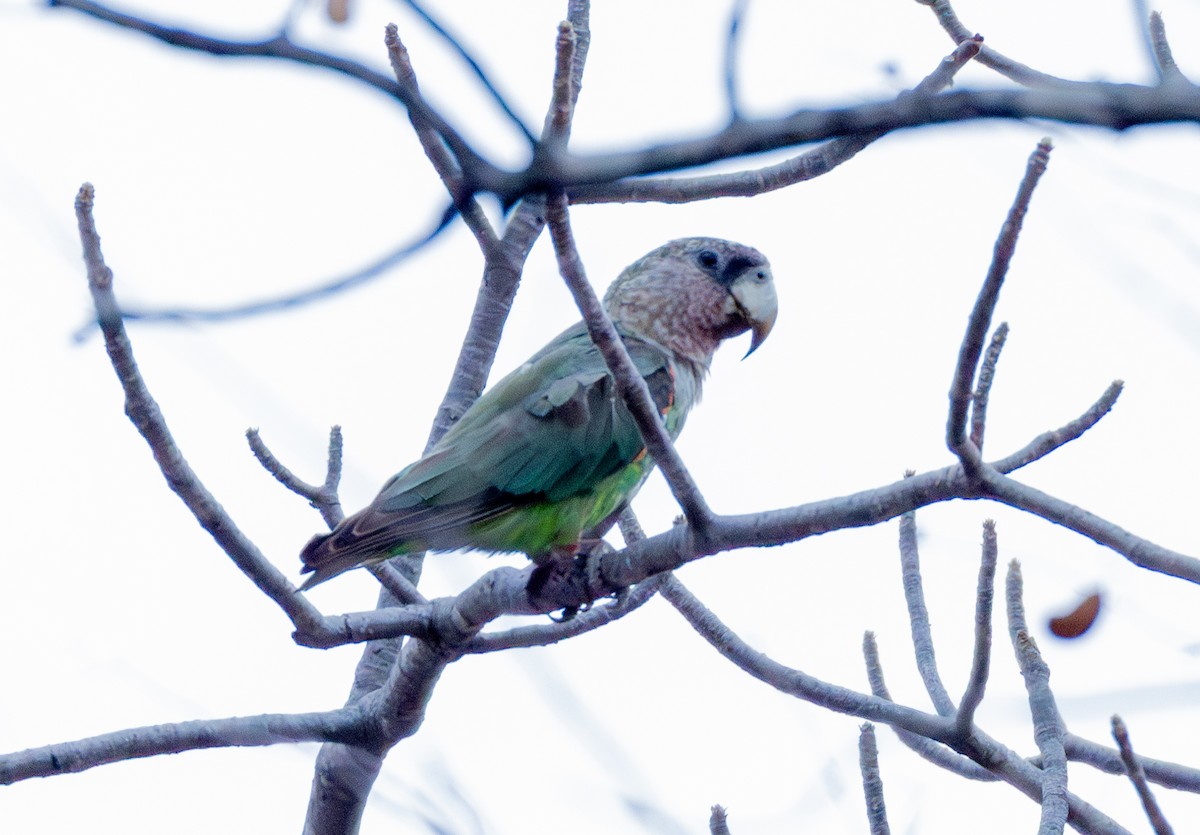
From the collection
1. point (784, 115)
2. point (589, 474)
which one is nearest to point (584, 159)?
point (784, 115)

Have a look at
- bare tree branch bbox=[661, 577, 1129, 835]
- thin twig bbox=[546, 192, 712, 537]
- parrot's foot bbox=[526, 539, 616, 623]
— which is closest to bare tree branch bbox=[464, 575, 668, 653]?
parrot's foot bbox=[526, 539, 616, 623]

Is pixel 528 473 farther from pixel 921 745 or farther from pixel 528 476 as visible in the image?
pixel 921 745

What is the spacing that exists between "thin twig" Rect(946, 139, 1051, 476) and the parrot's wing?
2059 millimetres

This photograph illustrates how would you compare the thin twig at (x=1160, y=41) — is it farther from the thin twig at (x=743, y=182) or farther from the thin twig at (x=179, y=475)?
the thin twig at (x=179, y=475)

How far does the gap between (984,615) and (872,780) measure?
2.46 feet

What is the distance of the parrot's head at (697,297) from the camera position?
537 centimetres

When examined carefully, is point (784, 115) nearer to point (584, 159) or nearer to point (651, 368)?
point (584, 159)

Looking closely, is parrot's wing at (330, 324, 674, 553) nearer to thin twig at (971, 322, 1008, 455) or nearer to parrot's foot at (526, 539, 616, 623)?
parrot's foot at (526, 539, 616, 623)

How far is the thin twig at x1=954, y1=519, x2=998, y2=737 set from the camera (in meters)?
2.87

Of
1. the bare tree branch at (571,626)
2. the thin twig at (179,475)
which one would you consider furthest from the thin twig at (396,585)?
the thin twig at (179,475)

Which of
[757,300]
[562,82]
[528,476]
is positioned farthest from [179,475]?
[757,300]

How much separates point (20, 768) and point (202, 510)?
841mm

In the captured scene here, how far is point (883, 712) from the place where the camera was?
3.47m

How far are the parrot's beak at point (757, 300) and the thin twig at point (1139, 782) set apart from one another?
3.59m
